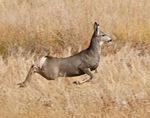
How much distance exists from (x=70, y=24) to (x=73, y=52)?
0.59 meters

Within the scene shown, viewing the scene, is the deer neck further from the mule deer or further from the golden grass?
the golden grass

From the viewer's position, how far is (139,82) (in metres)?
7.79

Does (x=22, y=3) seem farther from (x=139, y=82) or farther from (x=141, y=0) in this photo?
(x=139, y=82)

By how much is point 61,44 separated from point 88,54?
2.16 m

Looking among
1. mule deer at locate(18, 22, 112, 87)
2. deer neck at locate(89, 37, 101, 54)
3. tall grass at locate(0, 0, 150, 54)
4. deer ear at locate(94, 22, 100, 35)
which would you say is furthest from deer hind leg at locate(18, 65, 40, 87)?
tall grass at locate(0, 0, 150, 54)

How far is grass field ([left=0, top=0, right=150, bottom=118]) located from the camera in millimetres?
7004

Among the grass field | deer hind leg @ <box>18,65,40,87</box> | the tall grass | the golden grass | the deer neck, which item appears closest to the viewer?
the golden grass

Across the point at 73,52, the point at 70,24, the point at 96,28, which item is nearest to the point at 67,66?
the point at 96,28

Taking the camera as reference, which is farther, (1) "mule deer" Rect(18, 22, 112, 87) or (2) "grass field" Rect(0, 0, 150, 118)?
(1) "mule deer" Rect(18, 22, 112, 87)

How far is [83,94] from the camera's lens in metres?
7.45

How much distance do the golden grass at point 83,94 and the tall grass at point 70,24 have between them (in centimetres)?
113

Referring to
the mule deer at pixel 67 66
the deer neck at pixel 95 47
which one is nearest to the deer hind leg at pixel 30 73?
the mule deer at pixel 67 66

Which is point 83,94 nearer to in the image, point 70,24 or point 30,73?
point 30,73

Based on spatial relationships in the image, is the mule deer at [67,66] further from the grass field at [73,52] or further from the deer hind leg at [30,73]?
the grass field at [73,52]
